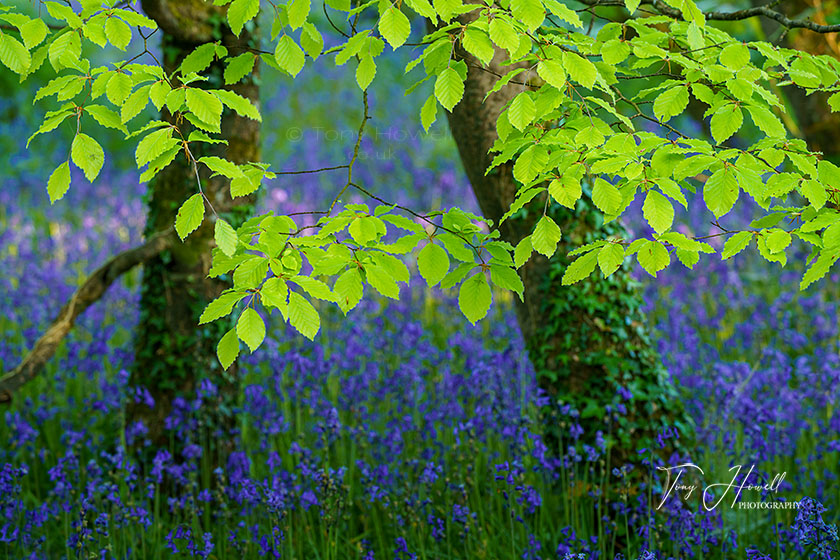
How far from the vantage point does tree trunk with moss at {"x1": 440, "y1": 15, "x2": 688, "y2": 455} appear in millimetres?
3586

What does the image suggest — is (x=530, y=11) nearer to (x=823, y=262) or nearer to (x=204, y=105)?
(x=204, y=105)

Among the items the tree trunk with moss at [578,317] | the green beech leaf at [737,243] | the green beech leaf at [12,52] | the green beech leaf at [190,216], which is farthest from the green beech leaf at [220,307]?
the tree trunk with moss at [578,317]

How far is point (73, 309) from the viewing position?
13.1 feet

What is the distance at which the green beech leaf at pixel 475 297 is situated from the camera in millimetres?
2193

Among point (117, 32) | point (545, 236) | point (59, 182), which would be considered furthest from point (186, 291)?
point (545, 236)

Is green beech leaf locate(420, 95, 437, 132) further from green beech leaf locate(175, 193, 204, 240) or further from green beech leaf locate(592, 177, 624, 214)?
green beech leaf locate(175, 193, 204, 240)

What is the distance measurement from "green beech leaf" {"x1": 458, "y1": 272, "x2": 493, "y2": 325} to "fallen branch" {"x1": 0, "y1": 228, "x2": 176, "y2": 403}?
7.39 ft

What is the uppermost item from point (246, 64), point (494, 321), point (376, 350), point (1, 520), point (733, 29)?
point (733, 29)

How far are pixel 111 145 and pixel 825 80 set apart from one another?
1130 centimetres

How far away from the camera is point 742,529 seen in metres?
3.61

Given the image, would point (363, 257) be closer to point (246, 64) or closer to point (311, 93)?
point (246, 64)

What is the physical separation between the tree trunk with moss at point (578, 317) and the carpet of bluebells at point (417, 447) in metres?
0.12

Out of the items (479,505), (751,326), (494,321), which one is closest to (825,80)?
(479,505)

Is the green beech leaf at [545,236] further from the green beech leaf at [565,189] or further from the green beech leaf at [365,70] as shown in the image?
the green beech leaf at [365,70]
